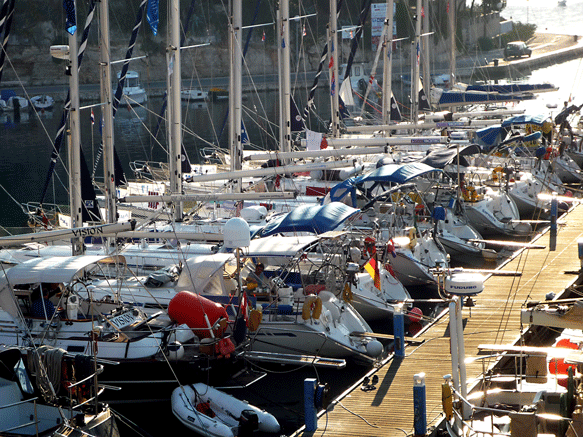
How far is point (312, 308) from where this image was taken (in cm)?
1998

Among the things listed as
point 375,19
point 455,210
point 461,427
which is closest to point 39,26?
point 375,19

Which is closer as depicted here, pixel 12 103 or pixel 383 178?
pixel 383 178

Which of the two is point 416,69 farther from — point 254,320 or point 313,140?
point 254,320

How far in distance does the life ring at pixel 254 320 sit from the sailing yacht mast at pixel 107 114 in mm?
6448

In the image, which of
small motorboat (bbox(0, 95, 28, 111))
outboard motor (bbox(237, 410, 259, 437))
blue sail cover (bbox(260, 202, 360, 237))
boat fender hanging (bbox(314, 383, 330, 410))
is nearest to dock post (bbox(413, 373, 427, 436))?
boat fender hanging (bbox(314, 383, 330, 410))

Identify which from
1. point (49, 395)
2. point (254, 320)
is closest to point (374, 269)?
point (254, 320)

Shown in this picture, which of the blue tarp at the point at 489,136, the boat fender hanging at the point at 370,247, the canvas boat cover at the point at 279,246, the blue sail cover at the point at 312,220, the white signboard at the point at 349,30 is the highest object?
the white signboard at the point at 349,30

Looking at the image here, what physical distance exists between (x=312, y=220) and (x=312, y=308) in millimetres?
3366

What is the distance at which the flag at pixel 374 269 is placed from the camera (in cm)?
2231

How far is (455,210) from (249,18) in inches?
3055

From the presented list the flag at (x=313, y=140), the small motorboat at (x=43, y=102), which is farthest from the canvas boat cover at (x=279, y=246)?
the small motorboat at (x=43, y=102)

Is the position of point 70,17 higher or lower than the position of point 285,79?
higher

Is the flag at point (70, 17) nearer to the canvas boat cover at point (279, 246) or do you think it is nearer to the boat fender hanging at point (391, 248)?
Result: the canvas boat cover at point (279, 246)

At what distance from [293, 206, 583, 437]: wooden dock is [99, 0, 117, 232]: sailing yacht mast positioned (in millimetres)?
9564
